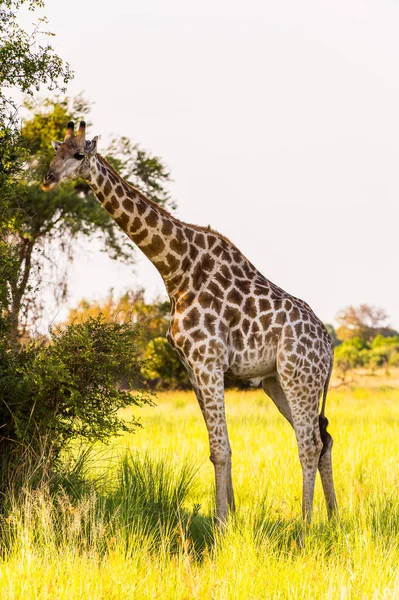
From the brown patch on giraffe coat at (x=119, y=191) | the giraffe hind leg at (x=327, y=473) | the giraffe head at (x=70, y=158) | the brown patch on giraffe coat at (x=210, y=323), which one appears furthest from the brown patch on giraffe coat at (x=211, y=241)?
the giraffe hind leg at (x=327, y=473)

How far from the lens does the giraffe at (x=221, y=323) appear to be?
7.84 metres

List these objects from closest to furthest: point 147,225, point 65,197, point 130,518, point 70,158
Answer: point 70,158, point 130,518, point 147,225, point 65,197

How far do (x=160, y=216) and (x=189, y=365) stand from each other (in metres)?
1.52

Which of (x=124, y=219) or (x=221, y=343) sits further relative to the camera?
(x=124, y=219)

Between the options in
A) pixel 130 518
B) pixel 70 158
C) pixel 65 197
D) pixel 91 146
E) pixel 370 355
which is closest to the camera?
pixel 70 158

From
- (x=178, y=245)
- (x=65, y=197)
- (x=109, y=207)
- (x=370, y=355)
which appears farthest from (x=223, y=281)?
(x=370, y=355)

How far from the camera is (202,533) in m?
8.05

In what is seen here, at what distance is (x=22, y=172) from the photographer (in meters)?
9.85

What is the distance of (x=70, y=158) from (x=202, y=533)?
12.7 ft

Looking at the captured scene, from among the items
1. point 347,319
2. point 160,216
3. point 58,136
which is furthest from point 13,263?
point 347,319

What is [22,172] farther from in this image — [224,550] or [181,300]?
[224,550]

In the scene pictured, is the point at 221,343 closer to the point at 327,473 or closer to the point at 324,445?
the point at 324,445

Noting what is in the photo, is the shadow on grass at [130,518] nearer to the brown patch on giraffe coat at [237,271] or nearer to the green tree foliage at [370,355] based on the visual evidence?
the brown patch on giraffe coat at [237,271]

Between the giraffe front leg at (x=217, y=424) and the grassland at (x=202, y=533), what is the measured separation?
0.84ft
